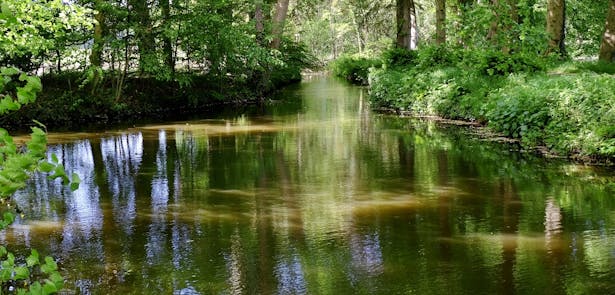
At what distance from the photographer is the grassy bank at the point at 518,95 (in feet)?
35.7

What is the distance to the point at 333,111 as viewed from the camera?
21.8 metres

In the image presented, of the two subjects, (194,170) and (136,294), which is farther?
(194,170)

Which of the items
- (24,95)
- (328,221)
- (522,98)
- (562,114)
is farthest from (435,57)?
(24,95)

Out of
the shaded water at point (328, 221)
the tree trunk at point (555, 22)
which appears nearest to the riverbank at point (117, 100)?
the shaded water at point (328, 221)

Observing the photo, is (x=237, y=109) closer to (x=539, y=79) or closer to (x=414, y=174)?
(x=539, y=79)

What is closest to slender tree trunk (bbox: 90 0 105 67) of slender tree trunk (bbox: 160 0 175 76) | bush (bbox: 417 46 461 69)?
slender tree trunk (bbox: 160 0 175 76)

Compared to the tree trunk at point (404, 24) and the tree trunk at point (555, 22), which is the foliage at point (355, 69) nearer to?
the tree trunk at point (404, 24)

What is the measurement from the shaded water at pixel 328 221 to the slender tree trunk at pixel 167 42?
322 inches

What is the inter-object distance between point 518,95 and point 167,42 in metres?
12.8

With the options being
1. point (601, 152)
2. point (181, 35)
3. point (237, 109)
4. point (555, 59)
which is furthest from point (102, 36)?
point (601, 152)

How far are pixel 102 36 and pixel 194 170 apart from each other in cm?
1074

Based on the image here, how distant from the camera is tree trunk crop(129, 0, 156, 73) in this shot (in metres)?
20.5

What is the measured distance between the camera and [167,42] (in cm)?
2209

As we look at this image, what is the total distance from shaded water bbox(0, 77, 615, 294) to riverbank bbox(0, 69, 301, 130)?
5.83m
